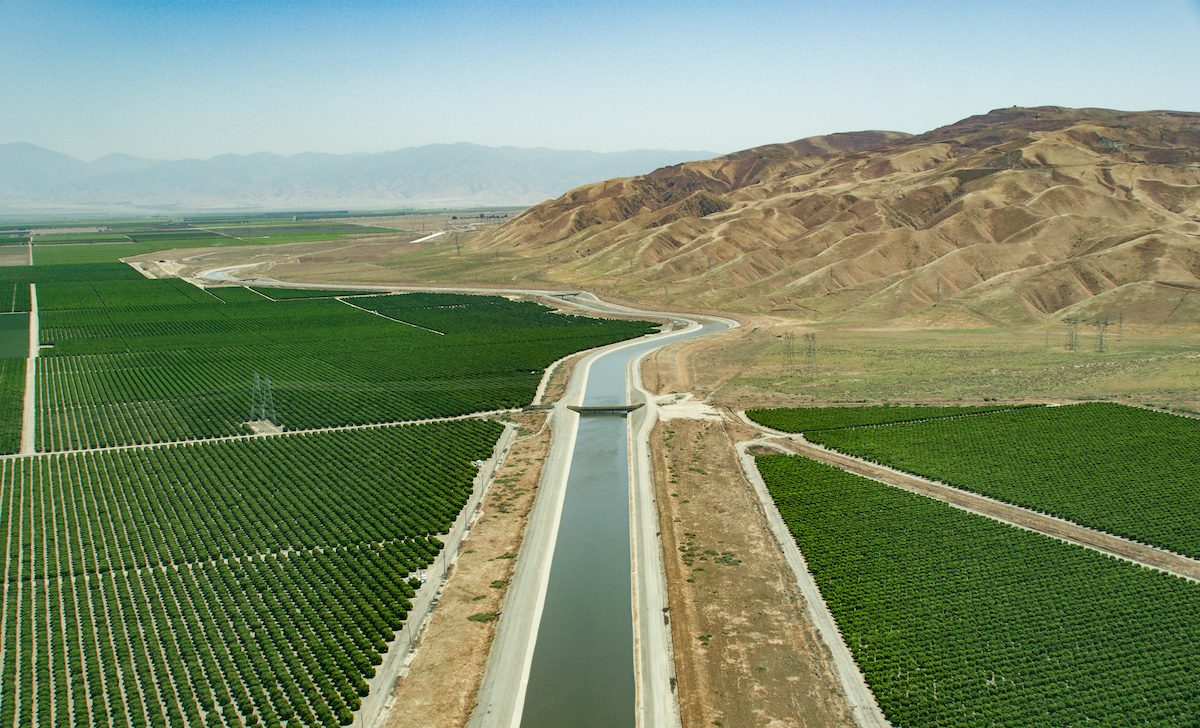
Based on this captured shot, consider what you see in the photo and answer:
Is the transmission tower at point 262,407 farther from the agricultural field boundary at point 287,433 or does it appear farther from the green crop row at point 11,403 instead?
the green crop row at point 11,403

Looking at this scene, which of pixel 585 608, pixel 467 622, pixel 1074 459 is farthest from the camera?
pixel 1074 459

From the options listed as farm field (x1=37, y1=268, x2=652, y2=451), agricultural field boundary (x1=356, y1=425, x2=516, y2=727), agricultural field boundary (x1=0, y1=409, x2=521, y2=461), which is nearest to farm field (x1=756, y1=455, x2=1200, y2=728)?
agricultural field boundary (x1=356, y1=425, x2=516, y2=727)

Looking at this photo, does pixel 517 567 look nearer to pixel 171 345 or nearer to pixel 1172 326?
pixel 171 345

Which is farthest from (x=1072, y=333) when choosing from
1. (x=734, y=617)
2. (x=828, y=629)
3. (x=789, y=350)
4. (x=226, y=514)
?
(x=226, y=514)

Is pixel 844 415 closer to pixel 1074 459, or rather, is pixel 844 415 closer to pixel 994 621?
pixel 1074 459

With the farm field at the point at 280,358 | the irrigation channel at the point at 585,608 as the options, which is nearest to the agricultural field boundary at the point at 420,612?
the irrigation channel at the point at 585,608

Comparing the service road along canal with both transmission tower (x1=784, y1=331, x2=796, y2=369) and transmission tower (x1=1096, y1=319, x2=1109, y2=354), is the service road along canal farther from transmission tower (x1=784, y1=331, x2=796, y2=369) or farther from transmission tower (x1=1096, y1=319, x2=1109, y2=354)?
transmission tower (x1=1096, y1=319, x2=1109, y2=354)
